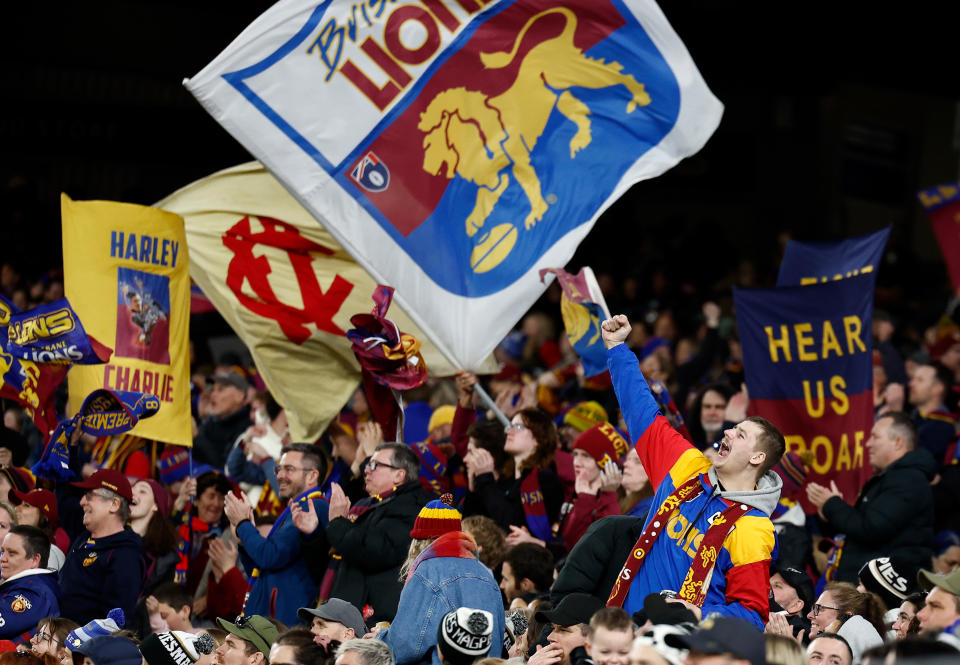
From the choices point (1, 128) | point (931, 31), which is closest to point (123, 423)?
point (1, 128)

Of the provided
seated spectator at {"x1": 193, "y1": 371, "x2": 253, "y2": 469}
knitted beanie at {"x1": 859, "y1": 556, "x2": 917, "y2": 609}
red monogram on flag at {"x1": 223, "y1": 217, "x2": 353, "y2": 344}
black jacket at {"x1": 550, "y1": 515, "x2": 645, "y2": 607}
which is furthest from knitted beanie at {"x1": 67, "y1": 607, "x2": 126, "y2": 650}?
seated spectator at {"x1": 193, "y1": 371, "x2": 253, "y2": 469}

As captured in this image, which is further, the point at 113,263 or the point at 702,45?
the point at 702,45

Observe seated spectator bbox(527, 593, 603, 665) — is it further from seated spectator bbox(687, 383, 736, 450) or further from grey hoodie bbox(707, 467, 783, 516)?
seated spectator bbox(687, 383, 736, 450)

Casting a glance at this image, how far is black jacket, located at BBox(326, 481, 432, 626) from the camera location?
754 centimetres

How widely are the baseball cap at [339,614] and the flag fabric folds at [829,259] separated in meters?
4.24

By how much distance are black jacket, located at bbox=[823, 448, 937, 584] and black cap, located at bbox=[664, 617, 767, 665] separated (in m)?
3.69

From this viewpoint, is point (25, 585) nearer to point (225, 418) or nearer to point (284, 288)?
point (284, 288)

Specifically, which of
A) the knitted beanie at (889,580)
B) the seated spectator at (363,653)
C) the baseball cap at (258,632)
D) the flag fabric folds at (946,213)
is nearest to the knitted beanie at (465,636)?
the seated spectator at (363,653)

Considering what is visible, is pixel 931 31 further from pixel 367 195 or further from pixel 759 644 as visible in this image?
pixel 759 644

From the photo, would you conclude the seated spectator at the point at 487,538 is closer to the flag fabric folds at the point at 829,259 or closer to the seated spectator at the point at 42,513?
the seated spectator at the point at 42,513

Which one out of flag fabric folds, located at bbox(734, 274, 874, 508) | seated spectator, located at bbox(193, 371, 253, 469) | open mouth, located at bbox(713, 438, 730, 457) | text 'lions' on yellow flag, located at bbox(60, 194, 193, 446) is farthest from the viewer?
seated spectator, located at bbox(193, 371, 253, 469)

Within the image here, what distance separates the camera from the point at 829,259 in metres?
10.1

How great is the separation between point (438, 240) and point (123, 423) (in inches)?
81.5

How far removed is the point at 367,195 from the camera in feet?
28.1
